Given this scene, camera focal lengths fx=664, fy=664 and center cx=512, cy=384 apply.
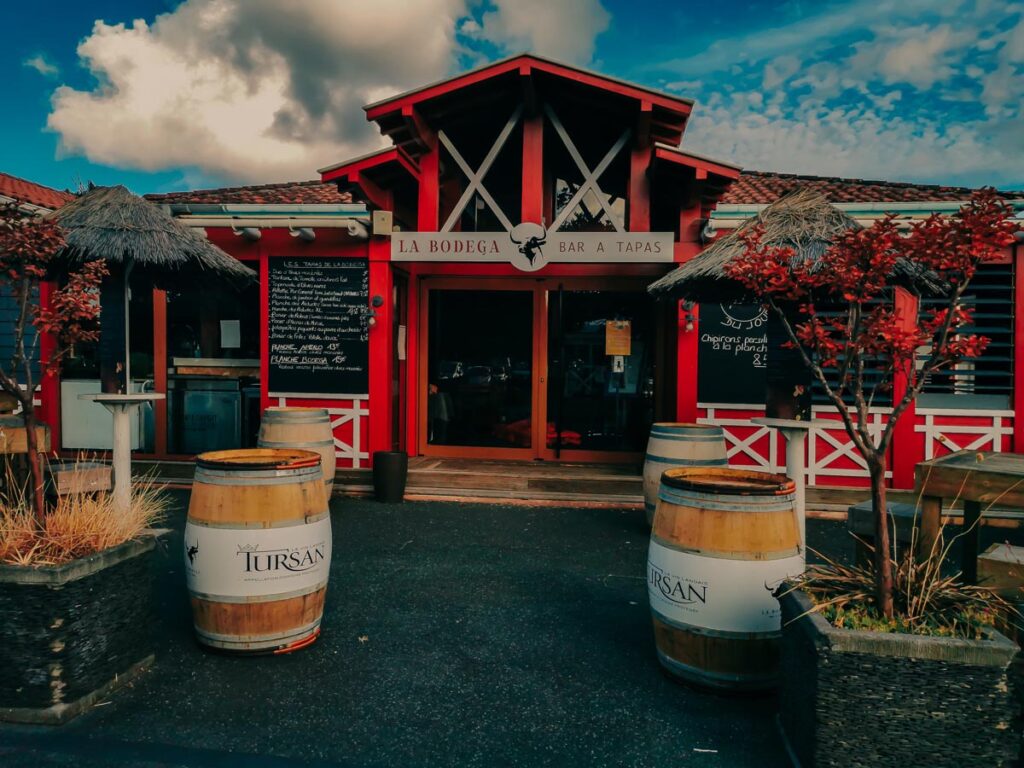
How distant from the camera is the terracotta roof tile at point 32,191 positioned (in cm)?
842

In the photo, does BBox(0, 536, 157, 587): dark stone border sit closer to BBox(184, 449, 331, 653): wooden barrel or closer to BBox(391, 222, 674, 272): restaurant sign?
BBox(184, 449, 331, 653): wooden barrel

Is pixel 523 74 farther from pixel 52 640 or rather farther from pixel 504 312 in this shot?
pixel 52 640

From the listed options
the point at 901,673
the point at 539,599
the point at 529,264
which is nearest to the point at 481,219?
the point at 529,264

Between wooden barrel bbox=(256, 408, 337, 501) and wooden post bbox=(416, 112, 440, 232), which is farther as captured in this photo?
wooden post bbox=(416, 112, 440, 232)

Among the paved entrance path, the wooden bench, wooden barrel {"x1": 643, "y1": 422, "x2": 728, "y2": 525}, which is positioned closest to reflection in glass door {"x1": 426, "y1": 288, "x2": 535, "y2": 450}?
wooden barrel {"x1": 643, "y1": 422, "x2": 728, "y2": 525}

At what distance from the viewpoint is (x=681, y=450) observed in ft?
17.3

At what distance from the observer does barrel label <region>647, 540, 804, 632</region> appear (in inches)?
104

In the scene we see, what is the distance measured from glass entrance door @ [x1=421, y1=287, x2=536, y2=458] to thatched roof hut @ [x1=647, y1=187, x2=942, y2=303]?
286cm

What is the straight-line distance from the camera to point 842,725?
81.2 inches

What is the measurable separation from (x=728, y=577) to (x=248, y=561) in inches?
81.3

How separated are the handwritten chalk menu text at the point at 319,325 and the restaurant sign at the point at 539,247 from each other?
96 cm

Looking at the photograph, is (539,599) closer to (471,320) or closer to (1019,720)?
(1019,720)

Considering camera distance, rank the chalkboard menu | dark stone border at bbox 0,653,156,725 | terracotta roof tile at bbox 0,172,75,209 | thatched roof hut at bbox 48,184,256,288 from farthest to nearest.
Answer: terracotta roof tile at bbox 0,172,75,209
the chalkboard menu
thatched roof hut at bbox 48,184,256,288
dark stone border at bbox 0,653,156,725

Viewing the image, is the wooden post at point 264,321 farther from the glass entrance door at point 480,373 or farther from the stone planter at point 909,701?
the stone planter at point 909,701
